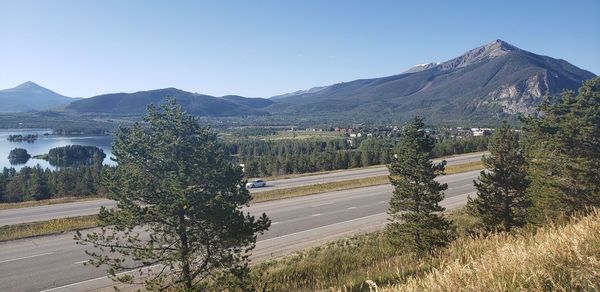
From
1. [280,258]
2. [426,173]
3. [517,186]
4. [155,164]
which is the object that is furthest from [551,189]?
[155,164]

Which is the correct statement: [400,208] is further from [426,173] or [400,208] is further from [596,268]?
[596,268]

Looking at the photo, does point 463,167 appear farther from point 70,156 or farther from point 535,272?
point 70,156

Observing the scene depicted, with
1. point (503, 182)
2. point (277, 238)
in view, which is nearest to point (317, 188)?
point (277, 238)

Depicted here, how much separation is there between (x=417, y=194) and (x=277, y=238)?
9429mm

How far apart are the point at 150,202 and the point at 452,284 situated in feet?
29.2

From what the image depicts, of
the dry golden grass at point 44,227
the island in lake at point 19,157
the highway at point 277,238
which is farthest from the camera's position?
the island in lake at point 19,157

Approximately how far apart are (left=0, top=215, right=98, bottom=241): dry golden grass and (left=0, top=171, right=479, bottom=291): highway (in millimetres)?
935

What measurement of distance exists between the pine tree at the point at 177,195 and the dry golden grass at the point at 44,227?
15.8m

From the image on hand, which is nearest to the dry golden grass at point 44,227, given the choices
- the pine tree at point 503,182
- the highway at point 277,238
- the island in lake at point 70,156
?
the highway at point 277,238

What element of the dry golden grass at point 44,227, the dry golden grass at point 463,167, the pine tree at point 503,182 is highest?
the pine tree at point 503,182

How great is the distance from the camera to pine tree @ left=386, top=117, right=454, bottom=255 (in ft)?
58.5

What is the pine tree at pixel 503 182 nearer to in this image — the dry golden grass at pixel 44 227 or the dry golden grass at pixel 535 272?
the dry golden grass at pixel 535 272

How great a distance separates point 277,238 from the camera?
24.5 m

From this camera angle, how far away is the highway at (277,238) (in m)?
17.1
